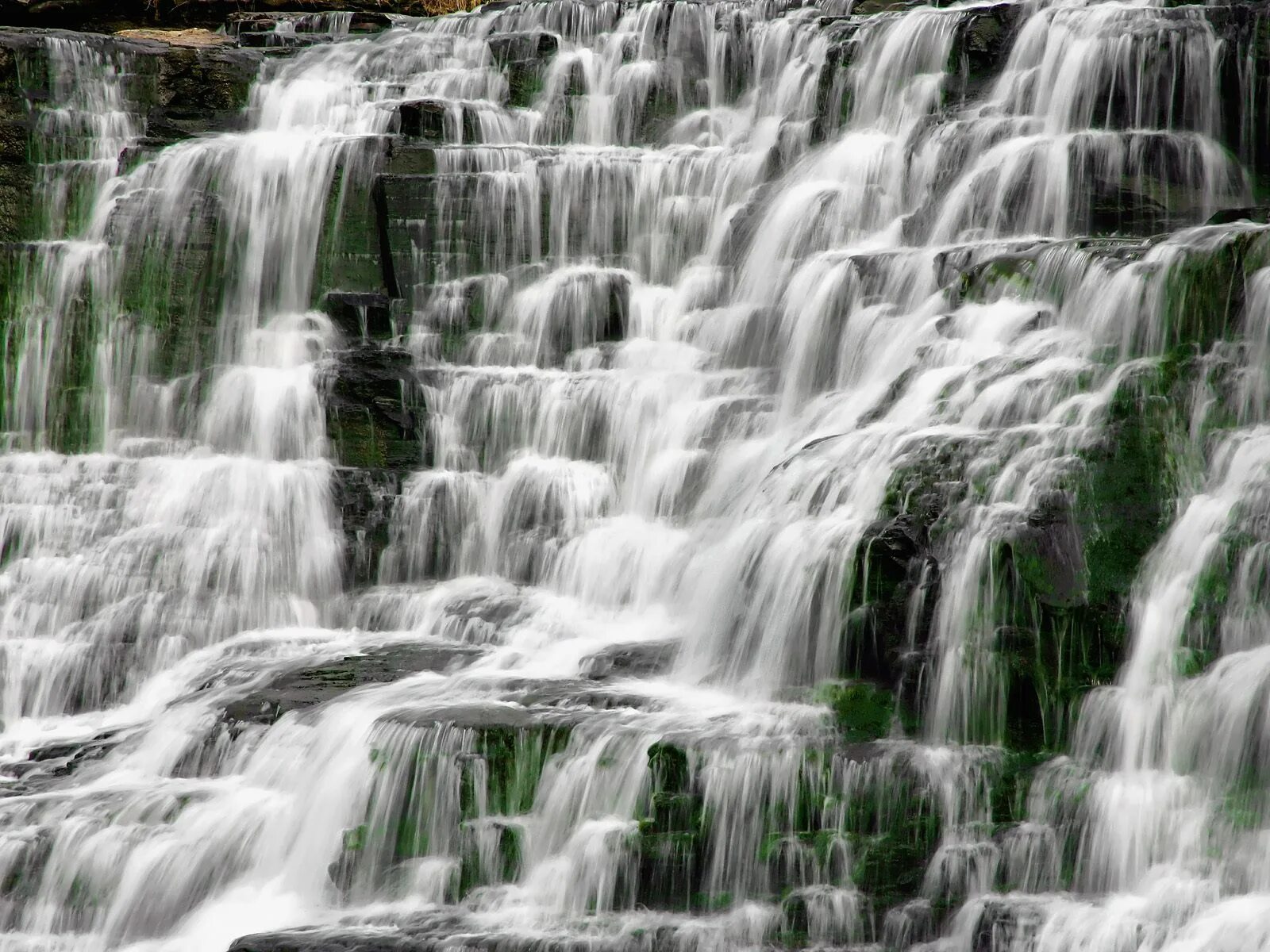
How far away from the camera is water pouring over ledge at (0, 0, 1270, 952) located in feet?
32.0

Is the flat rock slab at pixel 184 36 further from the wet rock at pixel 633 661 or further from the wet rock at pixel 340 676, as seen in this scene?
the wet rock at pixel 633 661

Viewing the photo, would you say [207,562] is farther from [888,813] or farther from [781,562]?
[888,813]

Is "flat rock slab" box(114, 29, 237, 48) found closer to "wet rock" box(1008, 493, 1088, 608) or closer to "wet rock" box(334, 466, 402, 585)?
"wet rock" box(334, 466, 402, 585)

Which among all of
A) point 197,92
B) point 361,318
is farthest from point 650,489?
point 197,92

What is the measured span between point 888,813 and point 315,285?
11.0m

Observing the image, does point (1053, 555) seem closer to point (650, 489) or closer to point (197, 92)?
point (650, 489)

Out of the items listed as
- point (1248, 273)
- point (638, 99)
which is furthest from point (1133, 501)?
point (638, 99)

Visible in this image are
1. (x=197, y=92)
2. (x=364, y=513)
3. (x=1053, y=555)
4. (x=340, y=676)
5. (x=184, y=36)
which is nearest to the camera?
(x=1053, y=555)

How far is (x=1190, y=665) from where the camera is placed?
32.2 feet

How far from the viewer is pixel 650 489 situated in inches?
603

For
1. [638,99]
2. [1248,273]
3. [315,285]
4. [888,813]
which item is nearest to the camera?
[888,813]

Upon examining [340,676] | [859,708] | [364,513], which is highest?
[364,513]

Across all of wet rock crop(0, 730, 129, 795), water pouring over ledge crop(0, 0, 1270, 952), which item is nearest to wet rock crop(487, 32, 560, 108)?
water pouring over ledge crop(0, 0, 1270, 952)

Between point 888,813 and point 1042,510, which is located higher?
point 1042,510
